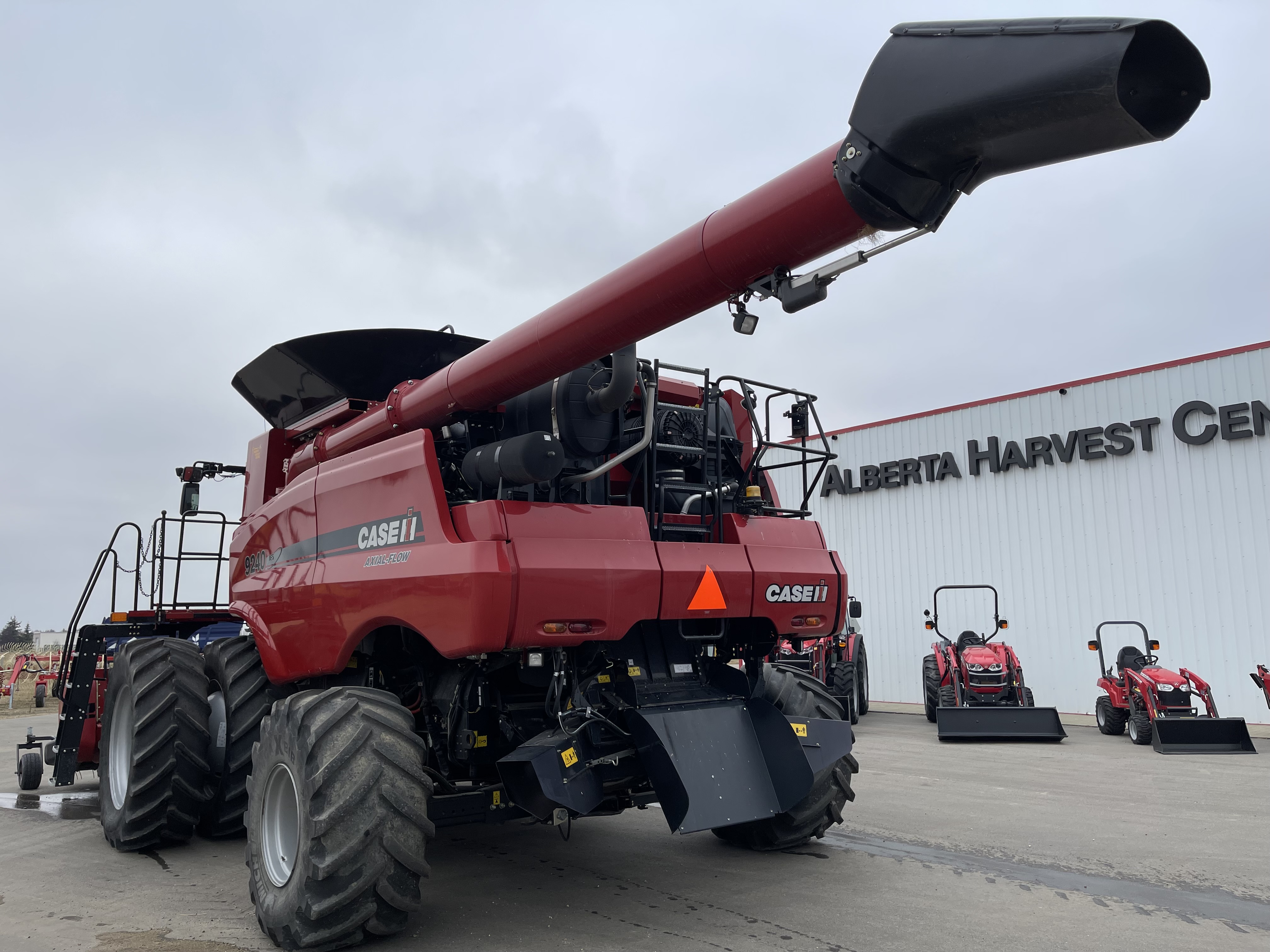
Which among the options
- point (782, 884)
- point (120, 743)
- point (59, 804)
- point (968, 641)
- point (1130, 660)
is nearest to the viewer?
point (782, 884)

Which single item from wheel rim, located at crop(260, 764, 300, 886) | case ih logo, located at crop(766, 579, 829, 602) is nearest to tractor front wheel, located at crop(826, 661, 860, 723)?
case ih logo, located at crop(766, 579, 829, 602)

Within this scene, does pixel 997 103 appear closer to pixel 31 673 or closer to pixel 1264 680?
pixel 1264 680

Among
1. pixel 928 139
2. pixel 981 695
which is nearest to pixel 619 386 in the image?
pixel 928 139

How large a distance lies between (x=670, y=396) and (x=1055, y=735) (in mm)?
9117

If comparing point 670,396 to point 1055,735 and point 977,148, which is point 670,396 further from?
point 1055,735

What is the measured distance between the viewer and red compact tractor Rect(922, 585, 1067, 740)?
40.2 feet

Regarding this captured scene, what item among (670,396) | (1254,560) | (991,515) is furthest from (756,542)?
(991,515)

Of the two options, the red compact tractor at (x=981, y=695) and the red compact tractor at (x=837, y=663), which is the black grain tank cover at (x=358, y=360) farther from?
the red compact tractor at (x=837, y=663)

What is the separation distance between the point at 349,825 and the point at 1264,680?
43.4ft

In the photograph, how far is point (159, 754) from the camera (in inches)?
241

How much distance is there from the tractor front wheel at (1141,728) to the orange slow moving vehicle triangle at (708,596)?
9.32 m

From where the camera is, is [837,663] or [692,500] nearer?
[692,500]

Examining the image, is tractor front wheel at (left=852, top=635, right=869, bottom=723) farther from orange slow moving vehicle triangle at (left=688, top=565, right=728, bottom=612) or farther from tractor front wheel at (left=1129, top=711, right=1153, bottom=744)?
orange slow moving vehicle triangle at (left=688, top=565, right=728, bottom=612)

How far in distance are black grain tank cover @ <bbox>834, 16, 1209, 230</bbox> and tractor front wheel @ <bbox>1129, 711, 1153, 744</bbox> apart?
36.4 ft
